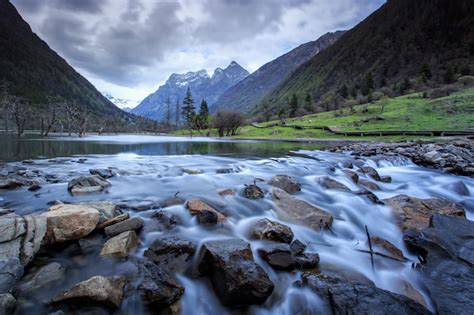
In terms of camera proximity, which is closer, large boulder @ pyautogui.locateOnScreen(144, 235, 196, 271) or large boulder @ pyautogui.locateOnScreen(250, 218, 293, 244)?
large boulder @ pyautogui.locateOnScreen(144, 235, 196, 271)

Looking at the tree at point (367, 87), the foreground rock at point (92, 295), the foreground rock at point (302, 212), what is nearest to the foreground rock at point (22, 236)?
the foreground rock at point (92, 295)

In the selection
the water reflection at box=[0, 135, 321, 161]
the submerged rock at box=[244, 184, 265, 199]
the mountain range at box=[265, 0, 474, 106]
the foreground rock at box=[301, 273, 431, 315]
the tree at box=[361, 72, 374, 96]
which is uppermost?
the mountain range at box=[265, 0, 474, 106]

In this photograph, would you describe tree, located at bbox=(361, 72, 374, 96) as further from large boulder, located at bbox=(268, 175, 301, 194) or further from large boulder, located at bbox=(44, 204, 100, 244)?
large boulder, located at bbox=(44, 204, 100, 244)

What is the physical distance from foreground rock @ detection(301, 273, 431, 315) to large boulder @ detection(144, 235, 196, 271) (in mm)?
2661

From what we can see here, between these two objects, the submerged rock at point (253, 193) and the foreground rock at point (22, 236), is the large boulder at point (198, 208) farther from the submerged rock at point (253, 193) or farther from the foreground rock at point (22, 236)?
the foreground rock at point (22, 236)

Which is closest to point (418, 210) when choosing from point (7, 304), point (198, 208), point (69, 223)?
point (198, 208)

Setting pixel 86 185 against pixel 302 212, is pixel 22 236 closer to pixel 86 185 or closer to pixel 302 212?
pixel 86 185

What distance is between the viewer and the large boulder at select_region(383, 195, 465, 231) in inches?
284

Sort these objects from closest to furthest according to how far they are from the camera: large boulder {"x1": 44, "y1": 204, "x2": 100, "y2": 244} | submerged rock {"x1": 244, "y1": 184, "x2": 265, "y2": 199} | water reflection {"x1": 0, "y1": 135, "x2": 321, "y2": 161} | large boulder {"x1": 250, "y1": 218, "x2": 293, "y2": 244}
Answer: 1. large boulder {"x1": 44, "y1": 204, "x2": 100, "y2": 244}
2. large boulder {"x1": 250, "y1": 218, "x2": 293, "y2": 244}
3. submerged rock {"x1": 244, "y1": 184, "x2": 265, "y2": 199}
4. water reflection {"x1": 0, "y1": 135, "x2": 321, "y2": 161}

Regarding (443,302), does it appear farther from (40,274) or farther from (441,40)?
(441,40)

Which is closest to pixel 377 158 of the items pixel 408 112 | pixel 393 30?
pixel 408 112

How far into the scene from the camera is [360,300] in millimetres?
3750

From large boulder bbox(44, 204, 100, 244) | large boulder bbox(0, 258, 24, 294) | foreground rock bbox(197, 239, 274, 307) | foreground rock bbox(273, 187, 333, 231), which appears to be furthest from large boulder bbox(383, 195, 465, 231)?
large boulder bbox(0, 258, 24, 294)

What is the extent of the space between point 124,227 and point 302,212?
5.20 meters
